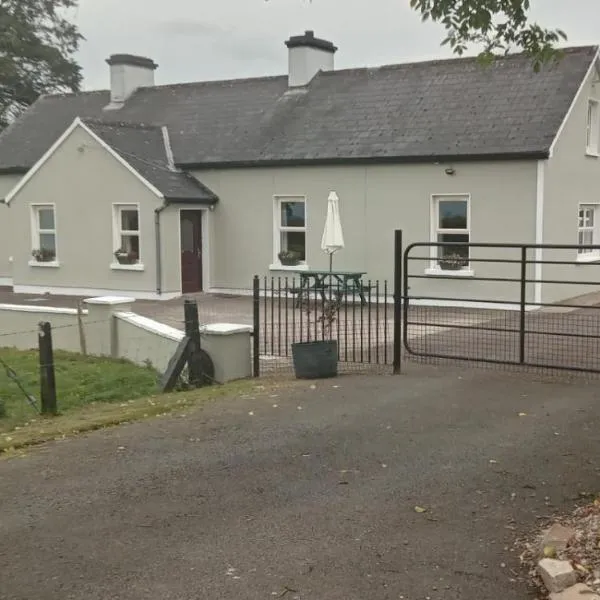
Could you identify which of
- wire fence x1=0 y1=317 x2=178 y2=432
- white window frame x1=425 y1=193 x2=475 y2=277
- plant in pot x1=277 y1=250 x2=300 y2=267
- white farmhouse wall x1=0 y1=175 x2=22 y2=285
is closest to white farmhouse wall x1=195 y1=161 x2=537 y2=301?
white window frame x1=425 y1=193 x2=475 y2=277

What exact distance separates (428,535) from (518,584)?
2.49ft

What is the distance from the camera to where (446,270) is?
19250 millimetres

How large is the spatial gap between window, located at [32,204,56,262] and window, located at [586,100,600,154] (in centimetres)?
1461

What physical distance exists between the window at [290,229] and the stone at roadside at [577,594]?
17.3 m

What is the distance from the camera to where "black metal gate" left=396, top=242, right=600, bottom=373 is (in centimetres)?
1086

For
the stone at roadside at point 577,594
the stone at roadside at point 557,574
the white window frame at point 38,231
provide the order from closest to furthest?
1. the stone at roadside at point 577,594
2. the stone at roadside at point 557,574
3. the white window frame at point 38,231

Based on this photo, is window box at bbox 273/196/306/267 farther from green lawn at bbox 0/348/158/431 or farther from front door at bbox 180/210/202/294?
green lawn at bbox 0/348/158/431

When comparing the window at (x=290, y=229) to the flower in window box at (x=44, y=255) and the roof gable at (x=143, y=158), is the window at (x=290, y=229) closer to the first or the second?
the roof gable at (x=143, y=158)

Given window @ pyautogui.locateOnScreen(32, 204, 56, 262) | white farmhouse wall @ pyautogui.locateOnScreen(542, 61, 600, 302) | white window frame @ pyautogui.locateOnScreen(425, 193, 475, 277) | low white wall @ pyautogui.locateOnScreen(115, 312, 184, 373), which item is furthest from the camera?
window @ pyautogui.locateOnScreen(32, 204, 56, 262)

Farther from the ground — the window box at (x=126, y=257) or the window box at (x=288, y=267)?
the window box at (x=126, y=257)

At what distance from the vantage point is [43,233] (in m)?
24.1

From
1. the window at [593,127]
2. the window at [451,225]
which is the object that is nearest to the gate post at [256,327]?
the window at [451,225]

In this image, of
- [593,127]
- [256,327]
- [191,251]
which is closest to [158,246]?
[191,251]

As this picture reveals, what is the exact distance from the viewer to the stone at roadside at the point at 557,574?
4.17m
